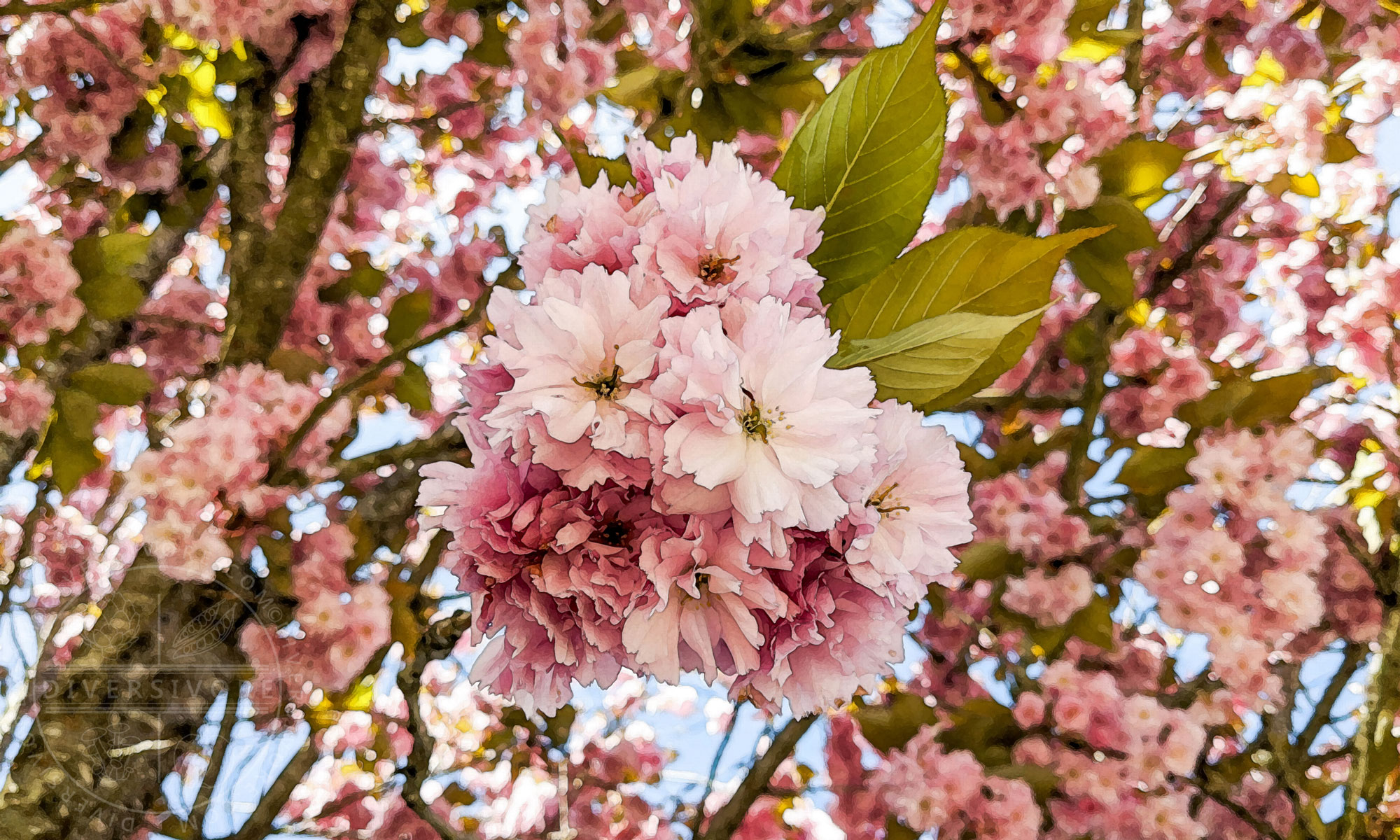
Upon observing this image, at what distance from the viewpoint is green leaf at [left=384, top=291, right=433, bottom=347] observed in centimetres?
122

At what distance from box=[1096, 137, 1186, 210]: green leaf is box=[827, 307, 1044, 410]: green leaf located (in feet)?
2.13

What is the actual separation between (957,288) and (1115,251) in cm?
53

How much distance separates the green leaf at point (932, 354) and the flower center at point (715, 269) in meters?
0.07

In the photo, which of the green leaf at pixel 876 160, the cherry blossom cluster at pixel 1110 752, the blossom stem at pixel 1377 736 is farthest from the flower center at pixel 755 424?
the blossom stem at pixel 1377 736

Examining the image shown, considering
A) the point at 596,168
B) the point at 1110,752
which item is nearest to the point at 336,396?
the point at 596,168

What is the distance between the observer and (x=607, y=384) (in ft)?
1.02

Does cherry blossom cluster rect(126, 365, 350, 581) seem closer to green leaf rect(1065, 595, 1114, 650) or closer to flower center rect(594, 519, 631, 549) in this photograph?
flower center rect(594, 519, 631, 549)

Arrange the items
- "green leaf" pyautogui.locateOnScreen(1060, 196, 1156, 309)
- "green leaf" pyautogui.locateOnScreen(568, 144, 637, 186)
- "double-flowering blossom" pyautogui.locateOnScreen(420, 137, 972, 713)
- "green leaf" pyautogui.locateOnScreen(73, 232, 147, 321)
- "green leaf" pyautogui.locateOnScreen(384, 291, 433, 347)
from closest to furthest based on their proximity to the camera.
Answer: "double-flowering blossom" pyautogui.locateOnScreen(420, 137, 972, 713)
"green leaf" pyautogui.locateOnScreen(568, 144, 637, 186)
"green leaf" pyautogui.locateOnScreen(1060, 196, 1156, 309)
"green leaf" pyautogui.locateOnScreen(73, 232, 147, 321)
"green leaf" pyautogui.locateOnScreen(384, 291, 433, 347)

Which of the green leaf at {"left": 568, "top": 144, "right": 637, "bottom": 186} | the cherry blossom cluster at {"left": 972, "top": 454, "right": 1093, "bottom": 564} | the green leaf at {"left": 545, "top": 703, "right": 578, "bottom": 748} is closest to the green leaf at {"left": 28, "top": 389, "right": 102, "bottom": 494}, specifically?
the green leaf at {"left": 545, "top": 703, "right": 578, "bottom": 748}

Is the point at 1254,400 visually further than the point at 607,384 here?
Yes

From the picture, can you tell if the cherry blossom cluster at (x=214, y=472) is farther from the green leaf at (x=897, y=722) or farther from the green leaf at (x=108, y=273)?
the green leaf at (x=897, y=722)

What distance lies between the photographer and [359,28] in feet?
3.92

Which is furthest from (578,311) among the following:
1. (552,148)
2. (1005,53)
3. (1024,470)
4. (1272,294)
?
(1272,294)

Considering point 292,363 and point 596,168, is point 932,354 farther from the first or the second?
point 292,363
